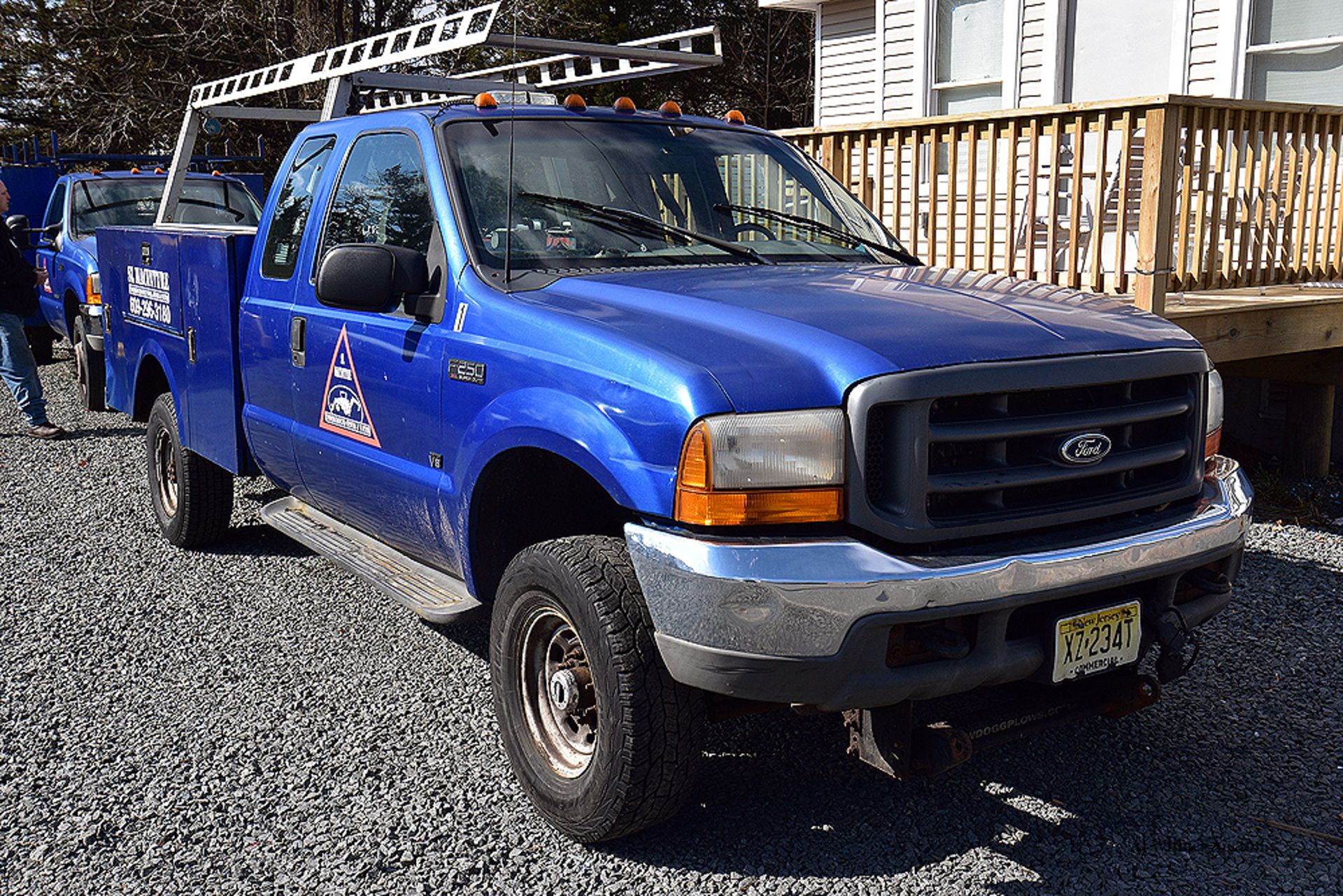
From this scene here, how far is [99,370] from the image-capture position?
10609 millimetres

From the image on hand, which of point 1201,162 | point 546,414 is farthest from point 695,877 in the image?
point 1201,162

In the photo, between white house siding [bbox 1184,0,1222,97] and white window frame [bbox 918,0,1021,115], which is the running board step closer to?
white window frame [bbox 918,0,1021,115]

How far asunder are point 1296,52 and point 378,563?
8.59 metres

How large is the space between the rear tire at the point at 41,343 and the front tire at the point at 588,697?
12.0 m

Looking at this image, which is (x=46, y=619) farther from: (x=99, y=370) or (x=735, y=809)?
(x=99, y=370)

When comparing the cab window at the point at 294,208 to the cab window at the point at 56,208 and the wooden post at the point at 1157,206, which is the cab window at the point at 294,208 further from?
the cab window at the point at 56,208

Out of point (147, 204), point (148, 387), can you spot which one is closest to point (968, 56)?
point (147, 204)

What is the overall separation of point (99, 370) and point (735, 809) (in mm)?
8896

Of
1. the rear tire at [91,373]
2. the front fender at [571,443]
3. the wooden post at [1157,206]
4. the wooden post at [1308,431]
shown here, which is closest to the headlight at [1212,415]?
the front fender at [571,443]

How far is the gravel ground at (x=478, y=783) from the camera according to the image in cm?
322

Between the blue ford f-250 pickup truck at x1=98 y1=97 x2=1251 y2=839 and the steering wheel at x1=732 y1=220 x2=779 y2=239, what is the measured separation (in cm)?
2

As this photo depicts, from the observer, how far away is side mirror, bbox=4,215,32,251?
1142 cm

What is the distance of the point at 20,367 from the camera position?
955cm

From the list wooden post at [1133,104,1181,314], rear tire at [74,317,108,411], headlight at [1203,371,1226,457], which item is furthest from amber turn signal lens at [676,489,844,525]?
rear tire at [74,317,108,411]
